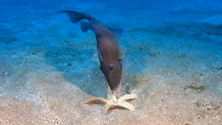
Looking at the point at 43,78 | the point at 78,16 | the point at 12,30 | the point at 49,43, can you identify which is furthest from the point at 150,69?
the point at 12,30

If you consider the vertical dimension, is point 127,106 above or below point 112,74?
below

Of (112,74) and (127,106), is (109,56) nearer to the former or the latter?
(112,74)

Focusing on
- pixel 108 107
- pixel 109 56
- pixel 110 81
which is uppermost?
pixel 109 56

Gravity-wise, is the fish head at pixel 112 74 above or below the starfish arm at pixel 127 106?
above

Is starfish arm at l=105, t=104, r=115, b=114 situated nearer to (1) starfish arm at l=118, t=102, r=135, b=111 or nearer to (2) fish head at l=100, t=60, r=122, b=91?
(1) starfish arm at l=118, t=102, r=135, b=111

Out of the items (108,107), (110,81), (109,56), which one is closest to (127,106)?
(108,107)

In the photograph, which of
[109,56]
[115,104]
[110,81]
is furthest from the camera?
[115,104]

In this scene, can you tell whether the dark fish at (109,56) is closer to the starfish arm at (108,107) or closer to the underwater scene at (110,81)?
the underwater scene at (110,81)

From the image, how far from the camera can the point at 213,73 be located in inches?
182

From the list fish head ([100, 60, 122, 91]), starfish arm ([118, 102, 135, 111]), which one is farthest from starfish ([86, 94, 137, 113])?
fish head ([100, 60, 122, 91])

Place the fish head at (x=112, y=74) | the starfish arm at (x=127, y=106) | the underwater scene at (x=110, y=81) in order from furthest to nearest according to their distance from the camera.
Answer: the starfish arm at (x=127, y=106) < the underwater scene at (x=110, y=81) < the fish head at (x=112, y=74)

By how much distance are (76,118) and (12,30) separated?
30.0 feet

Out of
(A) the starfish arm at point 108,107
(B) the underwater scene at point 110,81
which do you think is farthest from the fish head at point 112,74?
(A) the starfish arm at point 108,107

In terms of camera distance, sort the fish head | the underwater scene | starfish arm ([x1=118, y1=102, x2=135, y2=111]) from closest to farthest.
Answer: the fish head
the underwater scene
starfish arm ([x1=118, y1=102, x2=135, y2=111])
